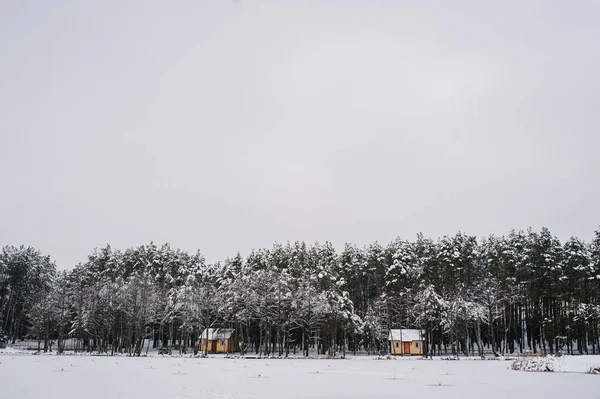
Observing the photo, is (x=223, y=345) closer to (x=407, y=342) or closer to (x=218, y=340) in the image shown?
(x=218, y=340)

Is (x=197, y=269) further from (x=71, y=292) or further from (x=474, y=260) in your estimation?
(x=474, y=260)

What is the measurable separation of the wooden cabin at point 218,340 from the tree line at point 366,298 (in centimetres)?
183

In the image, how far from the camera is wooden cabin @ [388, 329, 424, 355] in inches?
2894

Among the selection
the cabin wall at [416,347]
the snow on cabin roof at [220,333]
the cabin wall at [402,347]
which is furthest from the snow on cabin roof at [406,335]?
the snow on cabin roof at [220,333]

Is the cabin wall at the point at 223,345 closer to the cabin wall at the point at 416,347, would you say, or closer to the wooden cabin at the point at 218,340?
the wooden cabin at the point at 218,340

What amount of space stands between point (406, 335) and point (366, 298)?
57.3ft

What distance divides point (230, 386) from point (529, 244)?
62.7m

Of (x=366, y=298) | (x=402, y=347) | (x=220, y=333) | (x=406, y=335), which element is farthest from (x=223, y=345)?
(x=406, y=335)

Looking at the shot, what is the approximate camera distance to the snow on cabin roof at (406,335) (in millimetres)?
73688

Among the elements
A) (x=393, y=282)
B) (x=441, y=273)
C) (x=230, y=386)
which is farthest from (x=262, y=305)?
(x=230, y=386)

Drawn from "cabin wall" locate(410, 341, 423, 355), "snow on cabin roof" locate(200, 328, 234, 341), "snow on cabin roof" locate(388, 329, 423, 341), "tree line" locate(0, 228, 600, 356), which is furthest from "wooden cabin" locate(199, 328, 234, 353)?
"cabin wall" locate(410, 341, 423, 355)

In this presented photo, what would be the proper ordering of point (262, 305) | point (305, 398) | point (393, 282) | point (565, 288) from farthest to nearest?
point (393, 282) → point (262, 305) → point (565, 288) → point (305, 398)

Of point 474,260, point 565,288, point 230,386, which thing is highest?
point 474,260

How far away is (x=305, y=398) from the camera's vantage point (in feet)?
51.3
